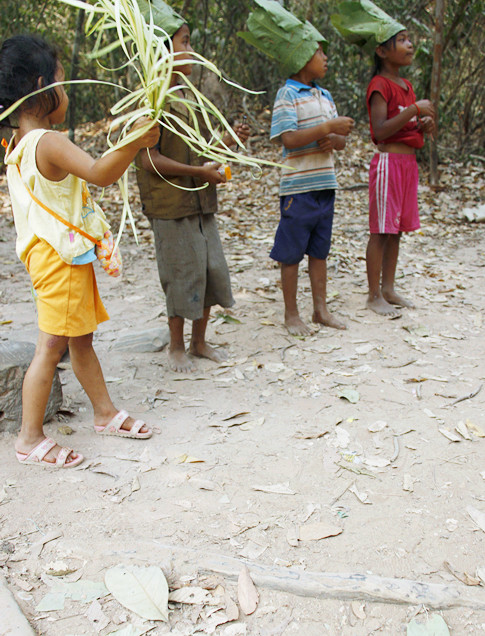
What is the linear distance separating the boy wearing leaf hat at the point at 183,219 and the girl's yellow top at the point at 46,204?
2.33 ft

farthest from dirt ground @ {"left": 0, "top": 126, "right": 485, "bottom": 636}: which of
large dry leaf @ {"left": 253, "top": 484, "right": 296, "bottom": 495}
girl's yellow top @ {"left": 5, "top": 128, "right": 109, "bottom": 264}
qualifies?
girl's yellow top @ {"left": 5, "top": 128, "right": 109, "bottom": 264}

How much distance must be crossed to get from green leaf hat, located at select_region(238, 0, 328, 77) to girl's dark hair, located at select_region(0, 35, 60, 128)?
60.3 inches

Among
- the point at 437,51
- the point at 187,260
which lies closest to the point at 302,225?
the point at 187,260

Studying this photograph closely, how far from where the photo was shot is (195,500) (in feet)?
6.95

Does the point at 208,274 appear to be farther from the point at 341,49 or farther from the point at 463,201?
the point at 341,49

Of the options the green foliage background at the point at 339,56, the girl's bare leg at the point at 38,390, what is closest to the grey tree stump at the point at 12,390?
the girl's bare leg at the point at 38,390

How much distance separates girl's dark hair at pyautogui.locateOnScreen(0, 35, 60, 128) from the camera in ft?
6.86

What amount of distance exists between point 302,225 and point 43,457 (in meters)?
2.03

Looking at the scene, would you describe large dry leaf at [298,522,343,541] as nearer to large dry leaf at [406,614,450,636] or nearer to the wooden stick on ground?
the wooden stick on ground

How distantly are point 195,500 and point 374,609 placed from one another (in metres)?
0.73

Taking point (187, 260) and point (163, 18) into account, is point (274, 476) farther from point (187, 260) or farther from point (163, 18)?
point (163, 18)

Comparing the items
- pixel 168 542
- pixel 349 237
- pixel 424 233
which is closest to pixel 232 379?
pixel 168 542

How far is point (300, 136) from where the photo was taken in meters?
3.34

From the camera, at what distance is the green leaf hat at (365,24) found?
11.7 ft
